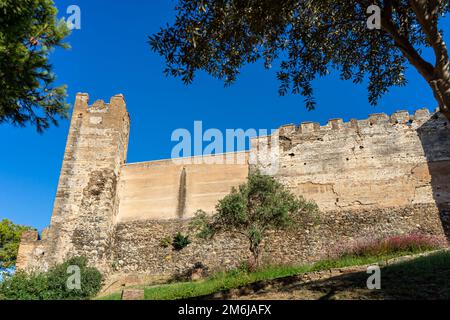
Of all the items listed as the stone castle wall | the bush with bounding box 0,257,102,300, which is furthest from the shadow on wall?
the bush with bounding box 0,257,102,300

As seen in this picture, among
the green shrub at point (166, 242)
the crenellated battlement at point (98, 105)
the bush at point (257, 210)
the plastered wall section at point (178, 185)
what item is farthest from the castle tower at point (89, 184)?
the bush at point (257, 210)

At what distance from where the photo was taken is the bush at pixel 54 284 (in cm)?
1300

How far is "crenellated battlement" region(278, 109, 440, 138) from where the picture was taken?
16844 mm

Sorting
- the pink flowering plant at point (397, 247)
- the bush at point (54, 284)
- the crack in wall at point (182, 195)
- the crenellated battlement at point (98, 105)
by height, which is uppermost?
the crenellated battlement at point (98, 105)

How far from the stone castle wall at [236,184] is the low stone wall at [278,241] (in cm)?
4

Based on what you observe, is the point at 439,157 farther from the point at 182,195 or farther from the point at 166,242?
the point at 166,242

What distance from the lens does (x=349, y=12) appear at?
7.48 metres

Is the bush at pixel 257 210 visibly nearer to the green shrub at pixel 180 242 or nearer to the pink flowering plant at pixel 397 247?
the pink flowering plant at pixel 397 247

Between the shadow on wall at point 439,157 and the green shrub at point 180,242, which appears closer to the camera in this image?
the shadow on wall at point 439,157

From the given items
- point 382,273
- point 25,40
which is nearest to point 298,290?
point 382,273

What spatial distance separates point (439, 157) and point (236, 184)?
8.75 metres

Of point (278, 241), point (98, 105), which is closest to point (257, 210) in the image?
point (278, 241)

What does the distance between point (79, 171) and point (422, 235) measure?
1474cm

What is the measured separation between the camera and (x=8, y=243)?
28516 millimetres
